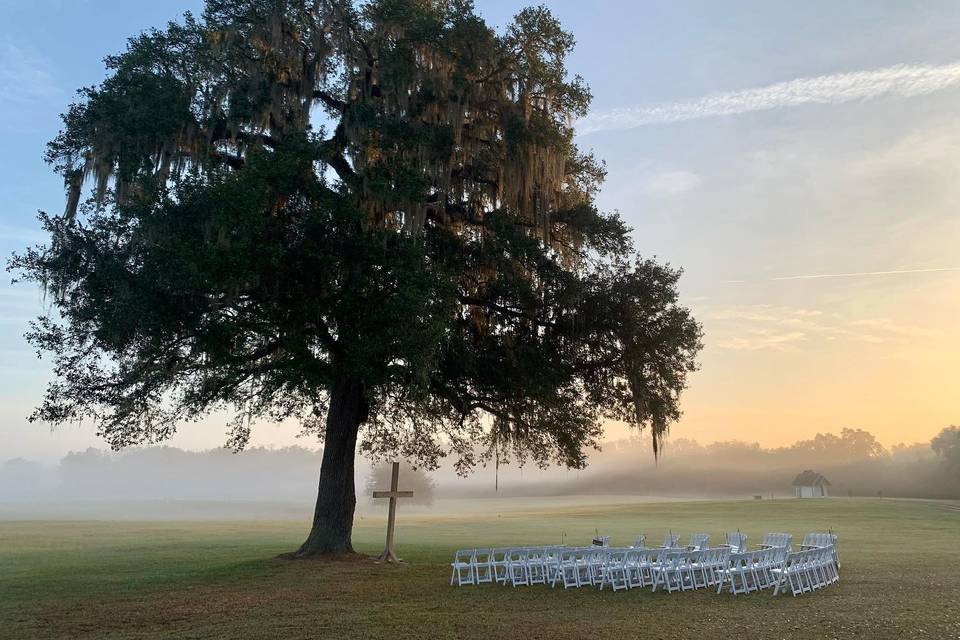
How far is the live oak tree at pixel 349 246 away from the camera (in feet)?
53.5

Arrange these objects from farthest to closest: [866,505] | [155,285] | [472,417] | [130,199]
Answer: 1. [866,505]
2. [472,417]
3. [130,199]
4. [155,285]

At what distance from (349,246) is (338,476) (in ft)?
21.9

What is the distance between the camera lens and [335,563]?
1766 centimetres

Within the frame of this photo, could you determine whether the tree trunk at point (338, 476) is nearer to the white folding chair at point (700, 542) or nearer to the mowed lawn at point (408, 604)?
the mowed lawn at point (408, 604)

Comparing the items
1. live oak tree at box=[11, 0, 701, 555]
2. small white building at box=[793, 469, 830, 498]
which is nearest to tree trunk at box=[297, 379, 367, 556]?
live oak tree at box=[11, 0, 701, 555]

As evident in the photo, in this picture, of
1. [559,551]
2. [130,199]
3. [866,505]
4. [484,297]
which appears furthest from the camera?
[866,505]

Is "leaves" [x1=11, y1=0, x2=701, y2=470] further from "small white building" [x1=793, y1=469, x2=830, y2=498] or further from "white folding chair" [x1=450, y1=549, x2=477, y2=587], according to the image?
"small white building" [x1=793, y1=469, x2=830, y2=498]

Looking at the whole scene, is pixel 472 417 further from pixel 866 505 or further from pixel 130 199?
pixel 866 505

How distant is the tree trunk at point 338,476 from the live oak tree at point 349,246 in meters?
0.06

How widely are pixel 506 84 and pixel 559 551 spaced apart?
12417 mm

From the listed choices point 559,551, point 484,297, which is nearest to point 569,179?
point 484,297

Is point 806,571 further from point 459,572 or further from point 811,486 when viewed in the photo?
point 811,486

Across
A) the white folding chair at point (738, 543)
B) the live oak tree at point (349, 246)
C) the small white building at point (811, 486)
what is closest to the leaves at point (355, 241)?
the live oak tree at point (349, 246)

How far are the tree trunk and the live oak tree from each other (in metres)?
0.06
